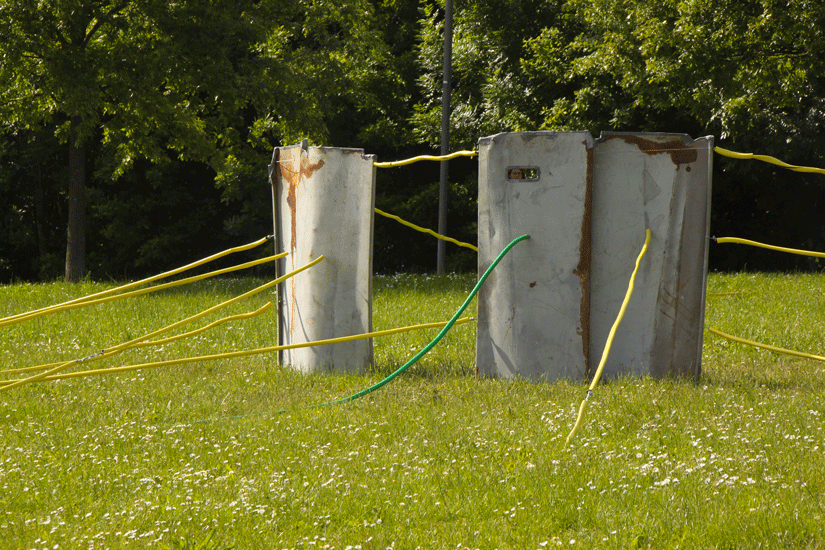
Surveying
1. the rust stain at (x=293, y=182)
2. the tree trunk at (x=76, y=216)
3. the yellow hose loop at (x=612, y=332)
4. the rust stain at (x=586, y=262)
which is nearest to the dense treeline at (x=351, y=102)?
the tree trunk at (x=76, y=216)

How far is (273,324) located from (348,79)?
10.7 m

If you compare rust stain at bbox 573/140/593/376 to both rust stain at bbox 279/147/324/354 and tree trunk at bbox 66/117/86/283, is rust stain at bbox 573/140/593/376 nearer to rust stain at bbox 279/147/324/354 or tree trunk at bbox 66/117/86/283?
rust stain at bbox 279/147/324/354

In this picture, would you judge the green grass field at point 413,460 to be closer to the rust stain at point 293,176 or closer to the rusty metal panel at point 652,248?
the rusty metal panel at point 652,248

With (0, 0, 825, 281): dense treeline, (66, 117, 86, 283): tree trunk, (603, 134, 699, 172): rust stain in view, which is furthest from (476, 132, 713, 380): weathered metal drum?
(66, 117, 86, 283): tree trunk

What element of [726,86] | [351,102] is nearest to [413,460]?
[726,86]

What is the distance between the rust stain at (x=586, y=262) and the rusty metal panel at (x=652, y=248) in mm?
91

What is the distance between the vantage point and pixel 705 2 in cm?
1292

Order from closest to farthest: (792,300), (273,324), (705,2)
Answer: (273,324), (792,300), (705,2)

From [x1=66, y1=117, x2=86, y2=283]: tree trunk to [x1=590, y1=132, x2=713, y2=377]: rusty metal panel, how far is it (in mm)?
12884

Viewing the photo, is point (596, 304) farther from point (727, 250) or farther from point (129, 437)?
point (727, 250)

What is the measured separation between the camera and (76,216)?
53.0ft

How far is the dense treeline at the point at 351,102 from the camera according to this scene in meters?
13.5

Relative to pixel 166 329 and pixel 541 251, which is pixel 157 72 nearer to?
pixel 166 329

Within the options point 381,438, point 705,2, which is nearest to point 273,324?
point 381,438
